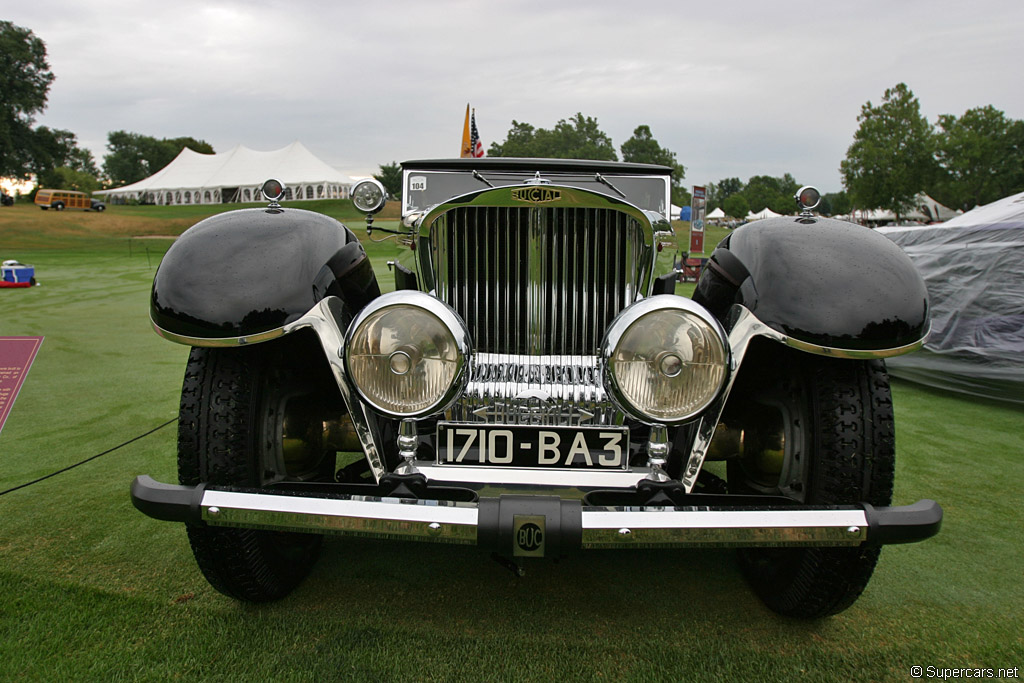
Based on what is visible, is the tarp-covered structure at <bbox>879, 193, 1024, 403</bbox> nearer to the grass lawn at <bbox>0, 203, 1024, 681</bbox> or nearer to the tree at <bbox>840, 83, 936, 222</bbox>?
the grass lawn at <bbox>0, 203, 1024, 681</bbox>

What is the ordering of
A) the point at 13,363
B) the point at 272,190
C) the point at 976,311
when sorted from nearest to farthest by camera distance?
the point at 272,190 → the point at 13,363 → the point at 976,311

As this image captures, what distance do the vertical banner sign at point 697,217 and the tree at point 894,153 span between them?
90.9ft

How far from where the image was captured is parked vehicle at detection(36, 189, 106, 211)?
37.1 m

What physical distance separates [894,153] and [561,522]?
40.6 metres

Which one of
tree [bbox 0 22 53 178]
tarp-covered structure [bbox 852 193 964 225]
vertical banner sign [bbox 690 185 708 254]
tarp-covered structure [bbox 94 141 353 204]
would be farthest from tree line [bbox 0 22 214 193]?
tarp-covered structure [bbox 852 193 964 225]

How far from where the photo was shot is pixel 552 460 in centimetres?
194

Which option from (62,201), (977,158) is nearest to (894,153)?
(977,158)

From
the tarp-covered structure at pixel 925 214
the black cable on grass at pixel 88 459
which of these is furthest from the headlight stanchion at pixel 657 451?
the tarp-covered structure at pixel 925 214

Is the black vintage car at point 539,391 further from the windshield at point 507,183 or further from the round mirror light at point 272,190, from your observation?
the windshield at point 507,183

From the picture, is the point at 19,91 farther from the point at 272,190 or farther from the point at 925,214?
the point at 925,214

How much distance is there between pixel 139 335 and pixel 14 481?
4341 millimetres

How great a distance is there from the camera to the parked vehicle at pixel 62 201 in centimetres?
3709

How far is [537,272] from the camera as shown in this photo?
2.16m

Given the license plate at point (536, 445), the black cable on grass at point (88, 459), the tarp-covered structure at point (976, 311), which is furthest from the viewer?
the tarp-covered structure at point (976, 311)
